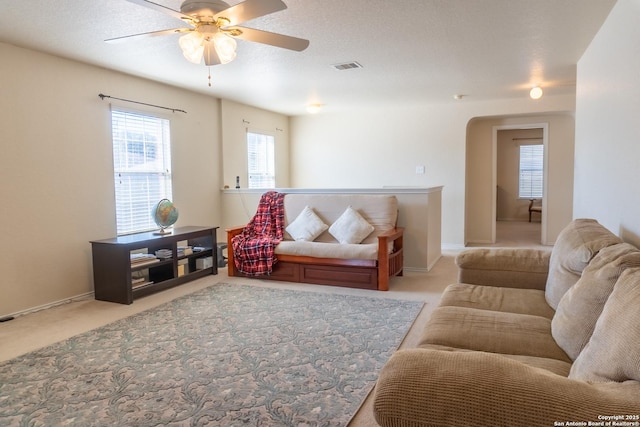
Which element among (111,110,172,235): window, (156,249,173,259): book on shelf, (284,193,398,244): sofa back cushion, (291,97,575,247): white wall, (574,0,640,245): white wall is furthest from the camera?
(291,97,575,247): white wall

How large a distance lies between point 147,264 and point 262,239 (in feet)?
4.32

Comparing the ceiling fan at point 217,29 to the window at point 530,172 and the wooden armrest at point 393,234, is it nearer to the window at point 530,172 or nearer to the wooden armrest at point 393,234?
the wooden armrest at point 393,234

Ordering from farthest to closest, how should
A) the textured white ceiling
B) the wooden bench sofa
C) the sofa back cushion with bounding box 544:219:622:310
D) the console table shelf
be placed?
the wooden bench sofa, the console table shelf, the textured white ceiling, the sofa back cushion with bounding box 544:219:622:310

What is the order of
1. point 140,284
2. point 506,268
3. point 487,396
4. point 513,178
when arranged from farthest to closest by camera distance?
point 513,178
point 140,284
point 506,268
point 487,396

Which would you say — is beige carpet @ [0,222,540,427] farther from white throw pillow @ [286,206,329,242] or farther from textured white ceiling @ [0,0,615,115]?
textured white ceiling @ [0,0,615,115]

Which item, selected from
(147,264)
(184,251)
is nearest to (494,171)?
(184,251)

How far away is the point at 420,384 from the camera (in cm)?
116

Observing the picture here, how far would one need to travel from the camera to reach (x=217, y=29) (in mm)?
2506

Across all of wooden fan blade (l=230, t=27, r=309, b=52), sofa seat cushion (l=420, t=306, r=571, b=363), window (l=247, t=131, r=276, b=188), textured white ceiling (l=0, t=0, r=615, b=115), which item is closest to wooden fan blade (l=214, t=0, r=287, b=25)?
wooden fan blade (l=230, t=27, r=309, b=52)

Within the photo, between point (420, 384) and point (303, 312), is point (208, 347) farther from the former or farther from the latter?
point (420, 384)

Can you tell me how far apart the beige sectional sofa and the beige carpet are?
0.77 metres

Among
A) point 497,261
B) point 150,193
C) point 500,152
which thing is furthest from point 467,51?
point 500,152

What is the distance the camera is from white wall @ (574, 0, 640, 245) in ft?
7.89

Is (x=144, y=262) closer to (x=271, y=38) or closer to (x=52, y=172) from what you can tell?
(x=52, y=172)
